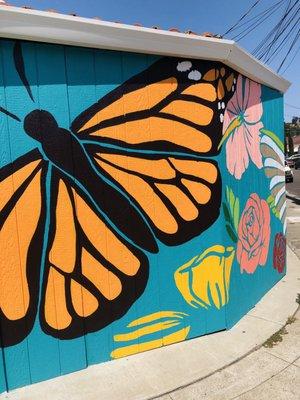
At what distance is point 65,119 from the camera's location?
3.50 meters

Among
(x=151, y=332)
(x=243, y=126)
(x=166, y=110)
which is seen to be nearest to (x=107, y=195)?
(x=166, y=110)

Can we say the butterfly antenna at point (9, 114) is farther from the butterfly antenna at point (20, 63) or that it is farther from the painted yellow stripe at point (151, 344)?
the painted yellow stripe at point (151, 344)

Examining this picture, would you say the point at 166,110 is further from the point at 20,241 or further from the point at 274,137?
the point at 274,137

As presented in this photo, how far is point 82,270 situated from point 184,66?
2139mm

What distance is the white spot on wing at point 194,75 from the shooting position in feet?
13.2

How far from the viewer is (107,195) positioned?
12.3ft

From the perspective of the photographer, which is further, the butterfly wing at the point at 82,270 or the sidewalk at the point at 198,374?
the butterfly wing at the point at 82,270

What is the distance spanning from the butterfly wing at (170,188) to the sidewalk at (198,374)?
1.08 m

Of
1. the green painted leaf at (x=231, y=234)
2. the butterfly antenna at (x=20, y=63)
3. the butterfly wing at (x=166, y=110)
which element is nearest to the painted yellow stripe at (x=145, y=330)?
the green painted leaf at (x=231, y=234)

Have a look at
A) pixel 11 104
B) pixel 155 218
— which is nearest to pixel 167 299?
pixel 155 218

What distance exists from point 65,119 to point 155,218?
1.24m

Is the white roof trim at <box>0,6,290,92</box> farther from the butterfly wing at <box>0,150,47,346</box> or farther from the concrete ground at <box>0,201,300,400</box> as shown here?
the concrete ground at <box>0,201,300,400</box>

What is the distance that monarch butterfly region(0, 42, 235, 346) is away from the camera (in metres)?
3.41

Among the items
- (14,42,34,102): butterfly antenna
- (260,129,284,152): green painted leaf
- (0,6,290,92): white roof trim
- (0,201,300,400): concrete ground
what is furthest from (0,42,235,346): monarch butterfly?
(260,129,284,152): green painted leaf
